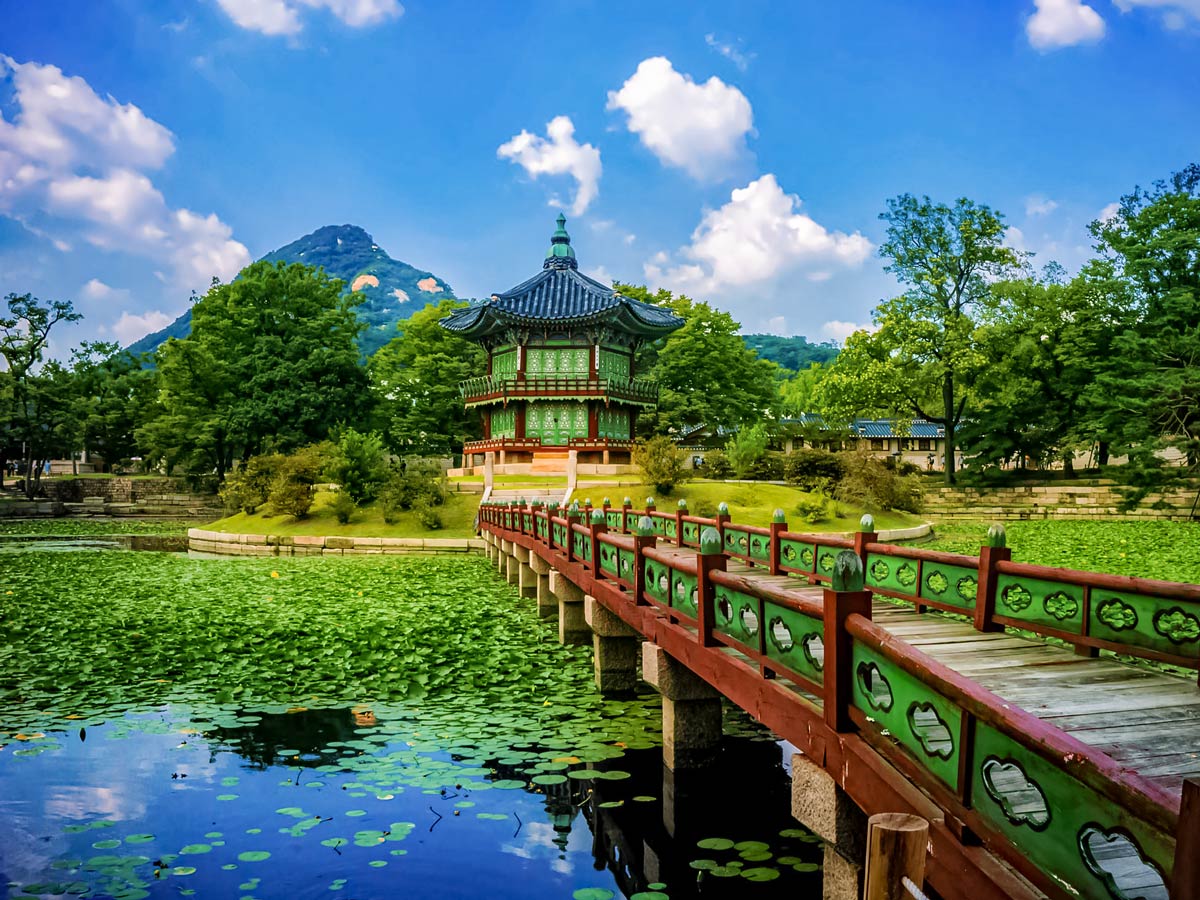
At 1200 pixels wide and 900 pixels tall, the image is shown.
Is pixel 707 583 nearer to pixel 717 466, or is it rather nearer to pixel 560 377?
pixel 717 466

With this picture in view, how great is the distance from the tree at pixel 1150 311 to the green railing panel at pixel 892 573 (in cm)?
2216

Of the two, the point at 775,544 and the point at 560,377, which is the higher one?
the point at 560,377

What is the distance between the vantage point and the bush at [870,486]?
2716cm

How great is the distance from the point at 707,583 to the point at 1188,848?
12.2ft

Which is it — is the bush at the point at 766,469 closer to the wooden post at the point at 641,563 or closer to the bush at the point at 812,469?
the bush at the point at 812,469

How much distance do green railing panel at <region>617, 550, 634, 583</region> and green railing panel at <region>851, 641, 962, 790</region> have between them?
388 centimetres

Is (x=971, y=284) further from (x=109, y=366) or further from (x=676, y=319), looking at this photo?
(x=109, y=366)

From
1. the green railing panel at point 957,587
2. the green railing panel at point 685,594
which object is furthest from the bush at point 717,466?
the green railing panel at point 685,594

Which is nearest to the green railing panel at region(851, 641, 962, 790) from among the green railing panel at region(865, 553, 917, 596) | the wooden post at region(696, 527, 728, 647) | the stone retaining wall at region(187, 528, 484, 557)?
the wooden post at region(696, 527, 728, 647)

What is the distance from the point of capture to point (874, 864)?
2.07 m

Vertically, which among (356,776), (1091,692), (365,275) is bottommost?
(356,776)

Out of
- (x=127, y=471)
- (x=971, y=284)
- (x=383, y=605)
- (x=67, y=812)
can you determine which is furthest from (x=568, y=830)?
(x=127, y=471)

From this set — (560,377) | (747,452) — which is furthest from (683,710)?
(560,377)

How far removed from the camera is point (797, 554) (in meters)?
8.45
